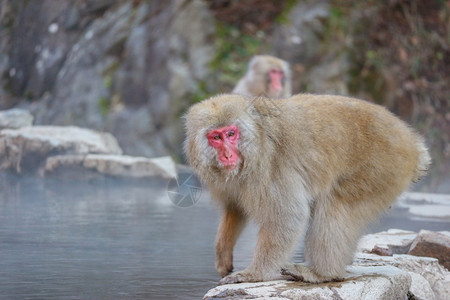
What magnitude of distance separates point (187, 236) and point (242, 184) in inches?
85.2

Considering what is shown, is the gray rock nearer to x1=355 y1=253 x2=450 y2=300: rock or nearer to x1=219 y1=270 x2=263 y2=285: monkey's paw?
x1=355 y1=253 x2=450 y2=300: rock

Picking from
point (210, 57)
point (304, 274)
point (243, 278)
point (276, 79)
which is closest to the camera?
point (243, 278)

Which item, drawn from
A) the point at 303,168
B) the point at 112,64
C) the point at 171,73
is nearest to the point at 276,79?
the point at 171,73

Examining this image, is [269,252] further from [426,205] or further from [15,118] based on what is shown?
[15,118]

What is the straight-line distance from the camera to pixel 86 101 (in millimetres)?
9156

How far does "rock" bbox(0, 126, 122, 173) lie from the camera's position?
23.3 feet

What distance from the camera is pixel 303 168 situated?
3393 millimetres

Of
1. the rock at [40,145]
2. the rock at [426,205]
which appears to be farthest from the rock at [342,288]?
the rock at [40,145]

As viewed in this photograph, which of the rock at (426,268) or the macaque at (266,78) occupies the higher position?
the macaque at (266,78)

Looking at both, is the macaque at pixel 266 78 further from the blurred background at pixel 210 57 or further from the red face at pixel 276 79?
the blurred background at pixel 210 57

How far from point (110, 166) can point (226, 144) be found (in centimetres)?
473

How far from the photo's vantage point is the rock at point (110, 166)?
734cm

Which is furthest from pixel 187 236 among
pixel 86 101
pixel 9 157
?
pixel 86 101

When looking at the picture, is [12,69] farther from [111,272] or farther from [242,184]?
[242,184]
